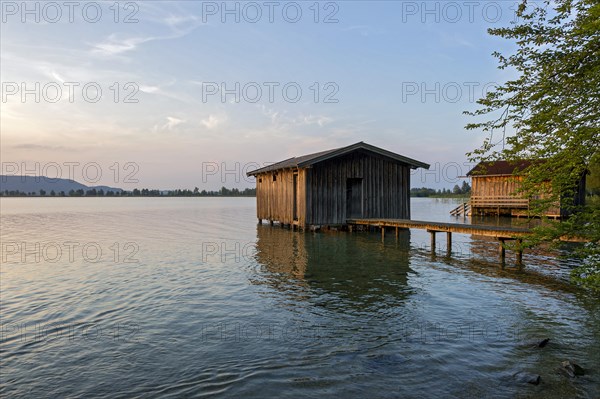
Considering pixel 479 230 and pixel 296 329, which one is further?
pixel 479 230

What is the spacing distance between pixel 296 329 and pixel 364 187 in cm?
1995

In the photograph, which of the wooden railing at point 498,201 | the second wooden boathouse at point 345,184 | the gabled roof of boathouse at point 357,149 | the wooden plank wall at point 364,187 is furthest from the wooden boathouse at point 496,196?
the second wooden boathouse at point 345,184

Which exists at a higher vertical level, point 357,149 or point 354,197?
point 357,149

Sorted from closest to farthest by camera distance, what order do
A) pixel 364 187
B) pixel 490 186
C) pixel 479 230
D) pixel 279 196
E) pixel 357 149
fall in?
pixel 479 230
pixel 357 149
pixel 364 187
pixel 279 196
pixel 490 186

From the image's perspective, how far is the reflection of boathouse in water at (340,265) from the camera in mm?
12125

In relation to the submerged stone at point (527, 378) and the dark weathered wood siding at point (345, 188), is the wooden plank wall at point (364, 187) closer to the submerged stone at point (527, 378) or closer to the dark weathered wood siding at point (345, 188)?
the dark weathered wood siding at point (345, 188)

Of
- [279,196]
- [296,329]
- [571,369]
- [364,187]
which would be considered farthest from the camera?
[279,196]

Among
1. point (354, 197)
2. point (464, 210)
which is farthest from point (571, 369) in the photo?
point (464, 210)

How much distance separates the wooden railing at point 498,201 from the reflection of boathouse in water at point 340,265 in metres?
21.6

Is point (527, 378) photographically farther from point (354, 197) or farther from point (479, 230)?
point (354, 197)

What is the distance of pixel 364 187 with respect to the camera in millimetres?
27875

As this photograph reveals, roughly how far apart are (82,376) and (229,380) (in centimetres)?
239

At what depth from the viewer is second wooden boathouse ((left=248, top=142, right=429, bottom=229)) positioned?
26.9 metres

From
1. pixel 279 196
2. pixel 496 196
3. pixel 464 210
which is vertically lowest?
pixel 464 210
